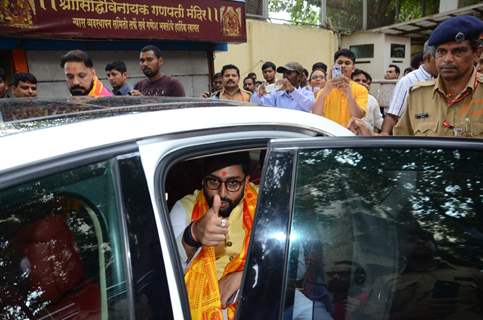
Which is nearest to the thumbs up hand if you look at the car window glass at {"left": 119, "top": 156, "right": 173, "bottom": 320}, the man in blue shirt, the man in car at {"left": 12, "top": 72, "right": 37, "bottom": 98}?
the car window glass at {"left": 119, "top": 156, "right": 173, "bottom": 320}

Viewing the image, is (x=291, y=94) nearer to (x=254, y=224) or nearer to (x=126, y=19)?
(x=254, y=224)

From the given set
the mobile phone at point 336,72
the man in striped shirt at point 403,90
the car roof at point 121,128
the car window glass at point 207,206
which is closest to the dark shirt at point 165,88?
the mobile phone at point 336,72

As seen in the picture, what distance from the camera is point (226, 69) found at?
4863 millimetres

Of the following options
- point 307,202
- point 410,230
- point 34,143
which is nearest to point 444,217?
point 410,230

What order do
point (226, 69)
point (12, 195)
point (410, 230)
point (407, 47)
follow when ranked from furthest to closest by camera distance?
point (407, 47) < point (226, 69) < point (410, 230) < point (12, 195)

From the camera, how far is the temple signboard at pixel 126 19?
19.0 ft

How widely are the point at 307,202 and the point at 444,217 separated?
1.20 ft

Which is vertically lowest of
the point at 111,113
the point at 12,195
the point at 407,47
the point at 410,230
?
the point at 410,230

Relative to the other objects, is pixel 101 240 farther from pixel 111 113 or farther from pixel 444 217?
pixel 444 217

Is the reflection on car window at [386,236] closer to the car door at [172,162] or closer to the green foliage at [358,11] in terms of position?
the car door at [172,162]

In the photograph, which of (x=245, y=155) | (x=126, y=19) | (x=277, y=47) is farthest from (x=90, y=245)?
(x=277, y=47)

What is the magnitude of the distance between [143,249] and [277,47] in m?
11.6

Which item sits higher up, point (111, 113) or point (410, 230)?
point (111, 113)

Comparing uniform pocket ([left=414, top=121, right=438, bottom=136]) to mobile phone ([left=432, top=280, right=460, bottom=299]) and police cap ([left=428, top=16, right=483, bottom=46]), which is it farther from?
mobile phone ([left=432, top=280, right=460, bottom=299])
